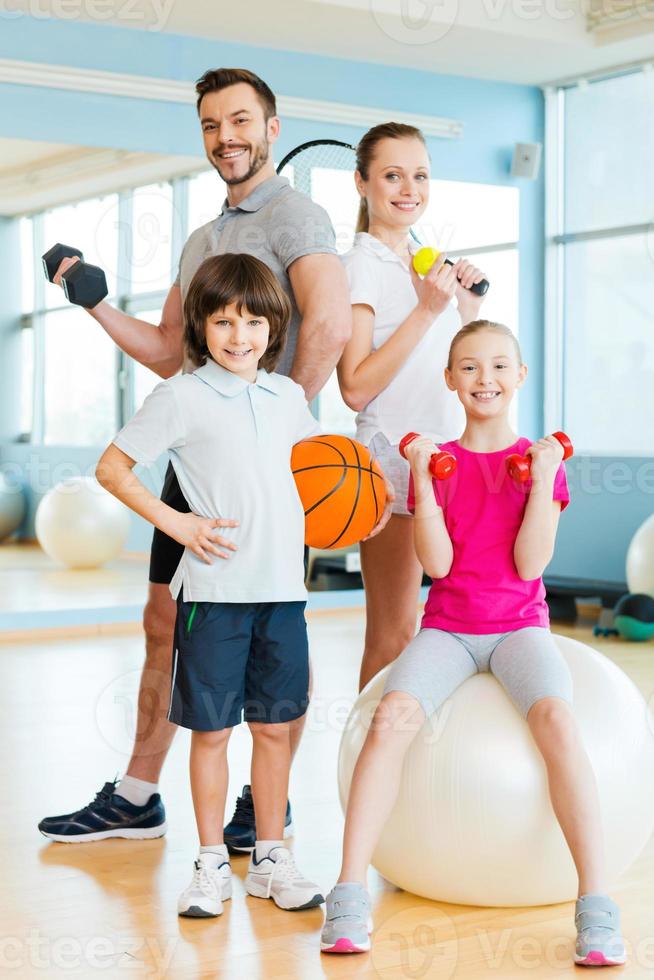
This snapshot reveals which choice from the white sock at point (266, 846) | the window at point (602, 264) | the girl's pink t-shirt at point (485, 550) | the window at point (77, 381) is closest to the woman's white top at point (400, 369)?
the girl's pink t-shirt at point (485, 550)

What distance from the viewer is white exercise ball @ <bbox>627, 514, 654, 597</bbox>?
5738mm

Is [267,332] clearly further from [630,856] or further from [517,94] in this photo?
[517,94]

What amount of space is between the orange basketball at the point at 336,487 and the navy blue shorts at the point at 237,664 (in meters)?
0.16

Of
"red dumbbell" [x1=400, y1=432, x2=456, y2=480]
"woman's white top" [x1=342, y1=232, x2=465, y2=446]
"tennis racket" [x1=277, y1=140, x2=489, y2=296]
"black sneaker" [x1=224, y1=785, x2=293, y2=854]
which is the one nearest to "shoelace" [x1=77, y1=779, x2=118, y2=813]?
"black sneaker" [x1=224, y1=785, x2=293, y2=854]

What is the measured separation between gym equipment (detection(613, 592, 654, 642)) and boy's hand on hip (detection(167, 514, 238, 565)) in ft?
12.3

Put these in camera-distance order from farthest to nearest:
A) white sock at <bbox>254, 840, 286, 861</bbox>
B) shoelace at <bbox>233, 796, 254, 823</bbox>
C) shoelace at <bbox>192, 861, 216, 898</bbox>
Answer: shoelace at <bbox>233, 796, 254, 823</bbox>
white sock at <bbox>254, 840, 286, 861</bbox>
shoelace at <bbox>192, 861, 216, 898</bbox>

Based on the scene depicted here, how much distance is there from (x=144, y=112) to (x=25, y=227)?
823 millimetres

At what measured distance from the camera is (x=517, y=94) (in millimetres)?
6855

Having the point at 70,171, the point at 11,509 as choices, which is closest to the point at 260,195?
the point at 70,171

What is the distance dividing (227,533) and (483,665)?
0.53 m

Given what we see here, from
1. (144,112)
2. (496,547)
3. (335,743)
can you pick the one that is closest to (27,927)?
(496,547)

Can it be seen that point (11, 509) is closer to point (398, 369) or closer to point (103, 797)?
point (103, 797)

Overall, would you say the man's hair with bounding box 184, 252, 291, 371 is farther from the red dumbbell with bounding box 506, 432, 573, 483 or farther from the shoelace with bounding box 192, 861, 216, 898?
the shoelace with bounding box 192, 861, 216, 898

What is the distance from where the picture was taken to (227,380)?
2.30 m
